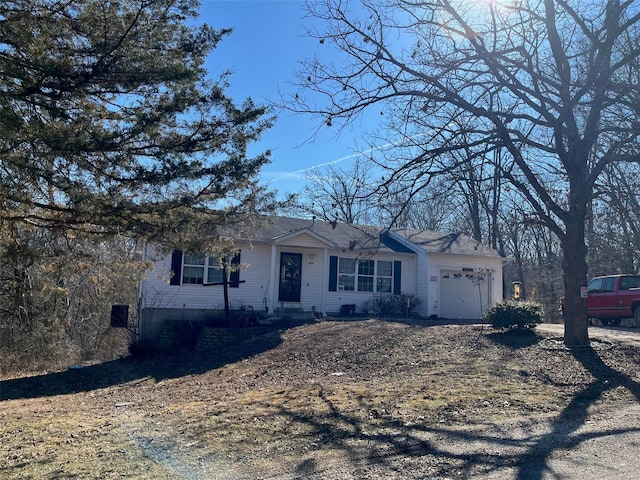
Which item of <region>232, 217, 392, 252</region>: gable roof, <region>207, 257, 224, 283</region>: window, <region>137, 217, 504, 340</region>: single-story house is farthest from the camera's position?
<region>232, 217, 392, 252</region>: gable roof

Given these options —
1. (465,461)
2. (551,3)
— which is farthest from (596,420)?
(551,3)

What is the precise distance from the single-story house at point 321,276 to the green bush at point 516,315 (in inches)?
207

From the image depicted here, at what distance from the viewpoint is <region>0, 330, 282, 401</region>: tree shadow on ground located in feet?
45.4

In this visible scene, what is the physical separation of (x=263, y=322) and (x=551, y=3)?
12492 mm

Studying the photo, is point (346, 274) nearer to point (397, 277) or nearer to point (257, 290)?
point (397, 277)

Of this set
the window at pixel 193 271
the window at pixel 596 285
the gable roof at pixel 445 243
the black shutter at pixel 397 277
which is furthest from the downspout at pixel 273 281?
the window at pixel 596 285

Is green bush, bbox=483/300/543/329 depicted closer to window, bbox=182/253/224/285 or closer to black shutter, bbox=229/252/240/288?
black shutter, bbox=229/252/240/288

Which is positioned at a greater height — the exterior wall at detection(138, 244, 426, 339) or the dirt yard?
the exterior wall at detection(138, 244, 426, 339)

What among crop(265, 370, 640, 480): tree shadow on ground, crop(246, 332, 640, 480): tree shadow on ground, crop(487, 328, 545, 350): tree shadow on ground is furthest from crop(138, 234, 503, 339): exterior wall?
crop(265, 370, 640, 480): tree shadow on ground

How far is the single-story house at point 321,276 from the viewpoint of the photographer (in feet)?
61.2

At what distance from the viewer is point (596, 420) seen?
21.8 ft

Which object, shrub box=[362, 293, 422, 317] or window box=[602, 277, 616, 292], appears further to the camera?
shrub box=[362, 293, 422, 317]

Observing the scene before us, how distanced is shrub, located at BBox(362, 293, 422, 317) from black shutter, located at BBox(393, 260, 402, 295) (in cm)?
40

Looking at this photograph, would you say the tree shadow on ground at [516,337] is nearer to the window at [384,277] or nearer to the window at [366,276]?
the window at [366,276]
